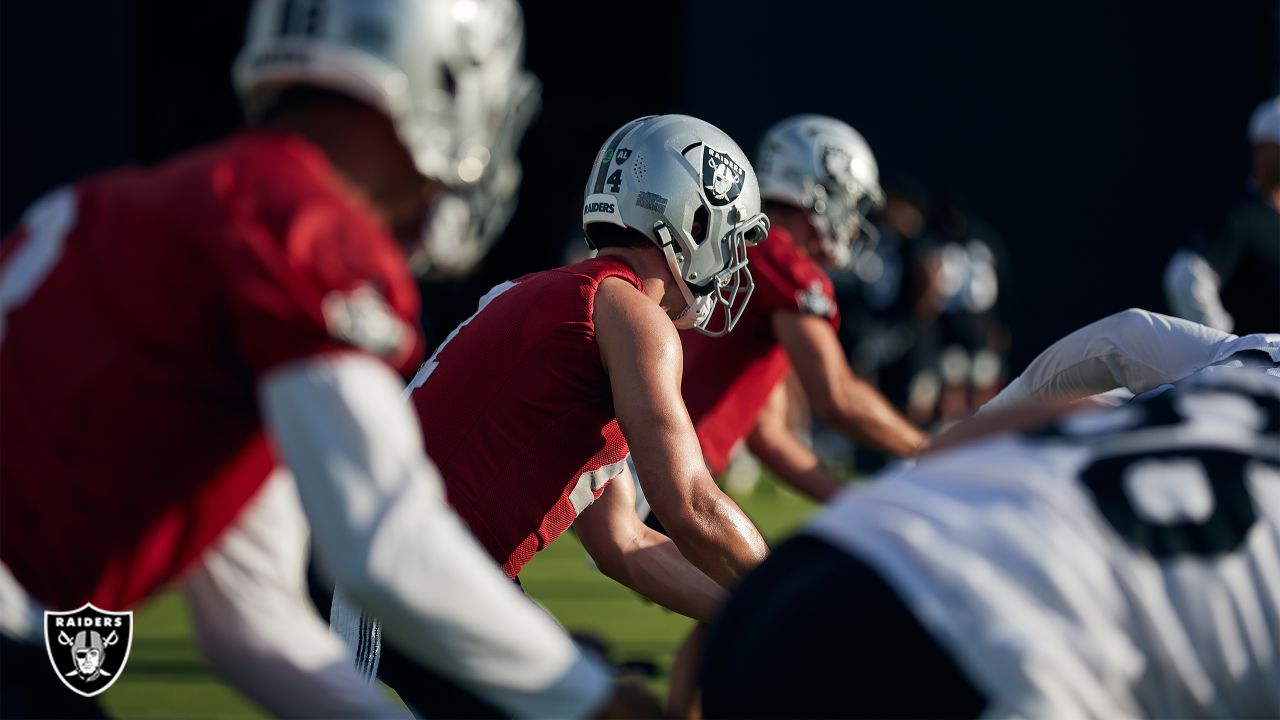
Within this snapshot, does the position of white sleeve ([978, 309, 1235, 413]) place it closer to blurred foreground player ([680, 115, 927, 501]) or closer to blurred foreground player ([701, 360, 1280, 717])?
blurred foreground player ([701, 360, 1280, 717])

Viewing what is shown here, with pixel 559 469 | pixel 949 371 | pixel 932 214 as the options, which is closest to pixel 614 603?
pixel 559 469

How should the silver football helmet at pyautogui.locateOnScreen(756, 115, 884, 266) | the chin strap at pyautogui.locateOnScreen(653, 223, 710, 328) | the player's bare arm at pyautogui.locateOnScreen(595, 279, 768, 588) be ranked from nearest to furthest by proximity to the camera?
the player's bare arm at pyautogui.locateOnScreen(595, 279, 768, 588) < the chin strap at pyautogui.locateOnScreen(653, 223, 710, 328) < the silver football helmet at pyautogui.locateOnScreen(756, 115, 884, 266)

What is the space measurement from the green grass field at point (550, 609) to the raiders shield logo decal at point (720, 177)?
5.41 ft

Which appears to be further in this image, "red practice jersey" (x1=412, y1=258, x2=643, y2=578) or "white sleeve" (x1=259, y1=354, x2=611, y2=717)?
"red practice jersey" (x1=412, y1=258, x2=643, y2=578)

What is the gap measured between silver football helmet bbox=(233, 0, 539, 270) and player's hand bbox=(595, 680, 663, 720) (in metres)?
0.74

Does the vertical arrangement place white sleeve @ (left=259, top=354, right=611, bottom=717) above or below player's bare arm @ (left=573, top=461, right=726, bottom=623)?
above

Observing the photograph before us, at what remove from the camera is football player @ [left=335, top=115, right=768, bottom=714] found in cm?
299

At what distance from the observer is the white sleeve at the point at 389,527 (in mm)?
1736

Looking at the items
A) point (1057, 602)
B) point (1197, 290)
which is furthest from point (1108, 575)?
point (1197, 290)

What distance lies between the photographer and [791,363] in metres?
4.95

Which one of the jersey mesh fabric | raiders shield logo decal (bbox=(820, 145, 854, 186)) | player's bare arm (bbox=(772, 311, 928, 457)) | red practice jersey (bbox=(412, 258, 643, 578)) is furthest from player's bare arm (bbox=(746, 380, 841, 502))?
the jersey mesh fabric

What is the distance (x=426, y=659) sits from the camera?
185 cm

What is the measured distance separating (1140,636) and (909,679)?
29 cm

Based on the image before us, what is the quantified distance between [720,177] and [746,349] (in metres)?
1.34
